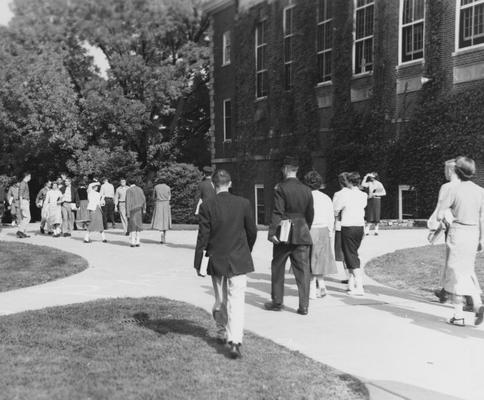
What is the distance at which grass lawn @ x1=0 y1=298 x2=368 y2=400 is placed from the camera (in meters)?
4.82

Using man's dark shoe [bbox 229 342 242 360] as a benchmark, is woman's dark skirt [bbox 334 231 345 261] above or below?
above

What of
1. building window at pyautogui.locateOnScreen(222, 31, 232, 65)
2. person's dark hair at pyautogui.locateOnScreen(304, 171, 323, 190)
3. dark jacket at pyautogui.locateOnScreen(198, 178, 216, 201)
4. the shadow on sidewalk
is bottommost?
the shadow on sidewalk

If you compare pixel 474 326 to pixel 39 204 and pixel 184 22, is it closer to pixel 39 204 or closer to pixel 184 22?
pixel 39 204

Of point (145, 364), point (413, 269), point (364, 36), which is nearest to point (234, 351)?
point (145, 364)

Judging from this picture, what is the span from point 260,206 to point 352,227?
21.4m

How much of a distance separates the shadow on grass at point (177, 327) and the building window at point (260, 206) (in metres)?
22.7

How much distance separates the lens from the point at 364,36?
936 inches

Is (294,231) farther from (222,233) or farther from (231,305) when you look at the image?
(231,305)

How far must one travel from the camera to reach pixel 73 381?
5.04 meters

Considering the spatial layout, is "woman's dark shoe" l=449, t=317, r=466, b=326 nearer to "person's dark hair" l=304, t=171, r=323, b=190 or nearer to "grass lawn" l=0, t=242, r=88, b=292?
"person's dark hair" l=304, t=171, r=323, b=190

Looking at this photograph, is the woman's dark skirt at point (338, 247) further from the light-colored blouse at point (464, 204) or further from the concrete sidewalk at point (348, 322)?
the light-colored blouse at point (464, 204)

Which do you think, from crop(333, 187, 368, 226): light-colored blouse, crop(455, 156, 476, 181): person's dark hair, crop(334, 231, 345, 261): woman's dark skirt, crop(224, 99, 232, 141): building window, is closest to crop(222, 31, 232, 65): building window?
crop(224, 99, 232, 141): building window

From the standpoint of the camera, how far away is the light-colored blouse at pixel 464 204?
7.11 meters

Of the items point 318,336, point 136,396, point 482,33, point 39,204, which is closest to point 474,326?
point 318,336
